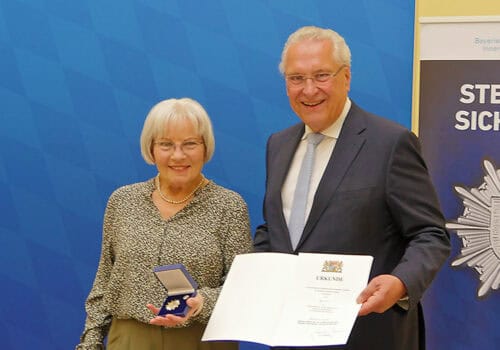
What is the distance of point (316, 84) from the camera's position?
236cm

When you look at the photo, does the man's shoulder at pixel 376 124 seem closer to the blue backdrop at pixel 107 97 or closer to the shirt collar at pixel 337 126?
the shirt collar at pixel 337 126

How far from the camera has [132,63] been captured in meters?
3.75

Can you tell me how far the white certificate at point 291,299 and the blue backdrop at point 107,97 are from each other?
149 centimetres

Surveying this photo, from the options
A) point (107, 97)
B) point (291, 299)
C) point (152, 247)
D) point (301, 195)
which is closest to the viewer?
point (291, 299)

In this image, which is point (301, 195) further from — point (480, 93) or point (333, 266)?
point (480, 93)

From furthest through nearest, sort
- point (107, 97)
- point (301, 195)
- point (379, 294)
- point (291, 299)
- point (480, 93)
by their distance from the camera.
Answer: point (107, 97) → point (480, 93) → point (301, 195) → point (291, 299) → point (379, 294)

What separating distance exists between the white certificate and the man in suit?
0.48ft

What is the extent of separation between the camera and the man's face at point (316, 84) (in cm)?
235

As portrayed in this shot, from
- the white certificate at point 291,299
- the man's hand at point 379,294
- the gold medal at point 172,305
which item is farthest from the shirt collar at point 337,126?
the gold medal at point 172,305

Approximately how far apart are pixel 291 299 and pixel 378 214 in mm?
378

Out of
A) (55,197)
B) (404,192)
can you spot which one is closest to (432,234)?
(404,192)

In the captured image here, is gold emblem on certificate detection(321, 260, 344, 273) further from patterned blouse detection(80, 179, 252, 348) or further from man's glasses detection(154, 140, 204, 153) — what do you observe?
man's glasses detection(154, 140, 204, 153)

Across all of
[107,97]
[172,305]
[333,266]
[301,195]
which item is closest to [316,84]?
[301,195]

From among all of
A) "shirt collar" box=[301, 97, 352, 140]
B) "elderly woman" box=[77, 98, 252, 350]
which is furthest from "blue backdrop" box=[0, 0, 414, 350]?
"shirt collar" box=[301, 97, 352, 140]
